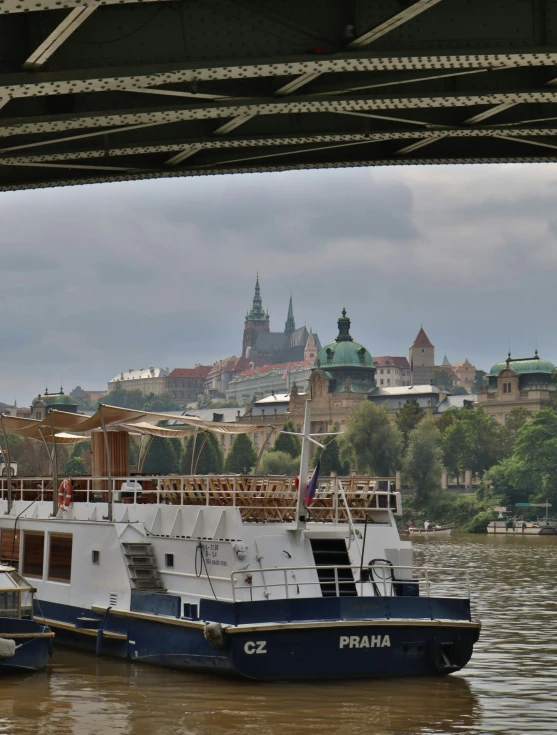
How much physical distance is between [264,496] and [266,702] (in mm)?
4848

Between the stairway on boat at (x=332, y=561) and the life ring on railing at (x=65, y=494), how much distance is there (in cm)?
690

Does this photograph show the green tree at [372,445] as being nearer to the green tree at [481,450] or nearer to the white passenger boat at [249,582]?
the green tree at [481,450]

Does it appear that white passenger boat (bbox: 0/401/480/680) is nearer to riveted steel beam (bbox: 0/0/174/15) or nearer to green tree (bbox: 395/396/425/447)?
riveted steel beam (bbox: 0/0/174/15)

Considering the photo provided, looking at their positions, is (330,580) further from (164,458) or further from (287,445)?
(164,458)

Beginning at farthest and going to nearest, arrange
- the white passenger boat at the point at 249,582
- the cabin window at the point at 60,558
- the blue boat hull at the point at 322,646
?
the cabin window at the point at 60,558
the white passenger boat at the point at 249,582
the blue boat hull at the point at 322,646

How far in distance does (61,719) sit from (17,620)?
3310 mm

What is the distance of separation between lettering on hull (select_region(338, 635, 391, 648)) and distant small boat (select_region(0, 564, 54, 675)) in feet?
18.8

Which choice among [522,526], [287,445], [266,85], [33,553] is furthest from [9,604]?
[287,445]

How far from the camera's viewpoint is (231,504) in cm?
2567

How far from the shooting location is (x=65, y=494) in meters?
29.6

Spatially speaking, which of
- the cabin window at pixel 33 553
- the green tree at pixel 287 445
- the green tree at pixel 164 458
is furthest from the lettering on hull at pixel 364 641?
the green tree at pixel 164 458

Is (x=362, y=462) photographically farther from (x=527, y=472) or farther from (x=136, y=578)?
(x=136, y=578)

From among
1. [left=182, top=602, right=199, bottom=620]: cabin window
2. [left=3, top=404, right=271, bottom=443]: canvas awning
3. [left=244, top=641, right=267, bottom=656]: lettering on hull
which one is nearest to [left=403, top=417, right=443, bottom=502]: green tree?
[left=3, top=404, right=271, bottom=443]: canvas awning

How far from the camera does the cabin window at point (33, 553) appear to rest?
30625 mm
